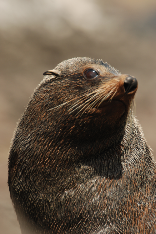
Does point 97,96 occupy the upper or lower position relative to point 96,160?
upper

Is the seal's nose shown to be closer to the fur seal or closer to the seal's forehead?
the fur seal

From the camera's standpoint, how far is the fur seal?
249cm

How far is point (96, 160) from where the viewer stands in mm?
2664

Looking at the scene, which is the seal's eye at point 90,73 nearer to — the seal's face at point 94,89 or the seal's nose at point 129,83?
the seal's face at point 94,89

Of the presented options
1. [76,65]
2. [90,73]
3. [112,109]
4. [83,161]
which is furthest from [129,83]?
[83,161]

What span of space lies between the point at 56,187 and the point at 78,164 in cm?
31

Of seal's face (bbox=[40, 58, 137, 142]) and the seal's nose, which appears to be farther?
seal's face (bbox=[40, 58, 137, 142])

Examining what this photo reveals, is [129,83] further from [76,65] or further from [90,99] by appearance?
[76,65]

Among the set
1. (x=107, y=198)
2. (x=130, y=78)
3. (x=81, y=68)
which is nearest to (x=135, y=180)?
(x=107, y=198)

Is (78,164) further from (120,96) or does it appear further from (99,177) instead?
(120,96)

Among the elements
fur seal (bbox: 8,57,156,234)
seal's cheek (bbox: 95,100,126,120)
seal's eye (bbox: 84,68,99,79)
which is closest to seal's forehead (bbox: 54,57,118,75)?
fur seal (bbox: 8,57,156,234)

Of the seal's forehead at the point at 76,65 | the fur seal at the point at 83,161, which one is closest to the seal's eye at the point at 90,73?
the fur seal at the point at 83,161

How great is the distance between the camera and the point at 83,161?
264 centimetres

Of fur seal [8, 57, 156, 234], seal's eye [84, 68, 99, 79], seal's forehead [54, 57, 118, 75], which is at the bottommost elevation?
fur seal [8, 57, 156, 234]
